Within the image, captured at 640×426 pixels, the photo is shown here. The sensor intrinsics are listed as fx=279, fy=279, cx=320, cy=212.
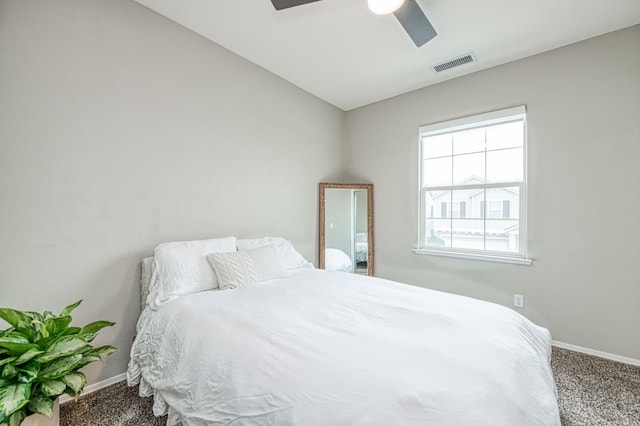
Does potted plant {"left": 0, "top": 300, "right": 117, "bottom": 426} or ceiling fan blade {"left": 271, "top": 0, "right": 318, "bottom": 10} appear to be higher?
ceiling fan blade {"left": 271, "top": 0, "right": 318, "bottom": 10}

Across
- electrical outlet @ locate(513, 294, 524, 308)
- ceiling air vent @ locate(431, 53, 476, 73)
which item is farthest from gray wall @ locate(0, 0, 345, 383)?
electrical outlet @ locate(513, 294, 524, 308)

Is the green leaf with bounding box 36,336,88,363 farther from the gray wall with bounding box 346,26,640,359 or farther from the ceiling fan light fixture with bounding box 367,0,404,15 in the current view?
the gray wall with bounding box 346,26,640,359

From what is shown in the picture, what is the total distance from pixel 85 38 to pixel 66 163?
2.89ft

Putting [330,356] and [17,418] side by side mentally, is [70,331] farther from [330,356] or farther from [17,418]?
[330,356]

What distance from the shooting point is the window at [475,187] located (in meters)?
2.87

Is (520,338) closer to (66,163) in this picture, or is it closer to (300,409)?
(300,409)

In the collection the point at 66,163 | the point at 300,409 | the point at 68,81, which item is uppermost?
the point at 68,81

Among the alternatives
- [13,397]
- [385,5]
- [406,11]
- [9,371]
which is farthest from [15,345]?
[406,11]

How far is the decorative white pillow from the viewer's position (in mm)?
2131

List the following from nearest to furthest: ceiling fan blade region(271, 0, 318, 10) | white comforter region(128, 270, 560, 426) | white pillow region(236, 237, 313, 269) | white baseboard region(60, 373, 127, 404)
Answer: white comforter region(128, 270, 560, 426) → ceiling fan blade region(271, 0, 318, 10) → white baseboard region(60, 373, 127, 404) → white pillow region(236, 237, 313, 269)

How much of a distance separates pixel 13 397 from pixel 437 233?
3.52 metres

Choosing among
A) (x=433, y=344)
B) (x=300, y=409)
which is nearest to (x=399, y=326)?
(x=433, y=344)

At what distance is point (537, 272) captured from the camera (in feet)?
8.91

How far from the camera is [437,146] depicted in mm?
3414
